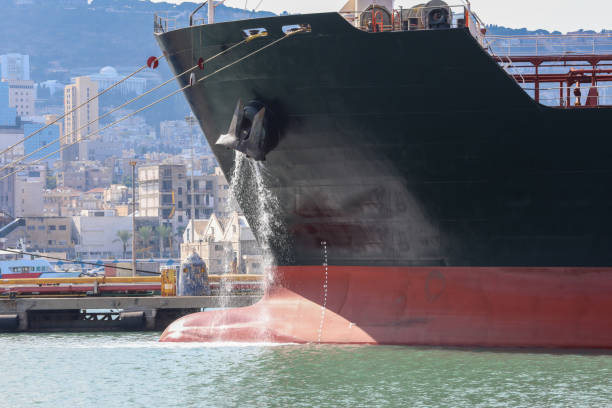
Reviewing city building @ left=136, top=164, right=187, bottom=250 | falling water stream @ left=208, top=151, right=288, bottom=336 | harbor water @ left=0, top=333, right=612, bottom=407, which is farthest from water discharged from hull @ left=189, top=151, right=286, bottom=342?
city building @ left=136, top=164, right=187, bottom=250

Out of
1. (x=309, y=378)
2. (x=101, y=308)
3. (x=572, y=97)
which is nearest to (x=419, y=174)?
(x=572, y=97)

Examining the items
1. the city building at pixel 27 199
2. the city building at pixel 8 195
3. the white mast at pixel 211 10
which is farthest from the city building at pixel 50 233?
the white mast at pixel 211 10

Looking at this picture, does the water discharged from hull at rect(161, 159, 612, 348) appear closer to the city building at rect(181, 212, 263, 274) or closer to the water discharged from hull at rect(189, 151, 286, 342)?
the water discharged from hull at rect(189, 151, 286, 342)

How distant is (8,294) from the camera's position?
2669cm

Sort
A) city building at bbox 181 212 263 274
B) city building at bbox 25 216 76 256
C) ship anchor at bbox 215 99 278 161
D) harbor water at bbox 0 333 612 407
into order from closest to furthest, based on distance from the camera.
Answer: harbor water at bbox 0 333 612 407 < ship anchor at bbox 215 99 278 161 < city building at bbox 181 212 263 274 < city building at bbox 25 216 76 256

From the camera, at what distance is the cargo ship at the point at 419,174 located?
17.0 m

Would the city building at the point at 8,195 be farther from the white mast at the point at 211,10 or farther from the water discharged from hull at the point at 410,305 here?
the water discharged from hull at the point at 410,305

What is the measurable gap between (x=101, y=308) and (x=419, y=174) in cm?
1038

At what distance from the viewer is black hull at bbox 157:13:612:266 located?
17.0 meters

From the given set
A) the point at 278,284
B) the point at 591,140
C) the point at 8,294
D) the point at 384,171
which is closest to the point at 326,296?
the point at 278,284

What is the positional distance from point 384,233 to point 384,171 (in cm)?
125

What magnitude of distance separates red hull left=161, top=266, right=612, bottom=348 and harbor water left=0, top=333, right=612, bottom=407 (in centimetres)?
31

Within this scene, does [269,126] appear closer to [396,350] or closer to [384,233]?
[384,233]

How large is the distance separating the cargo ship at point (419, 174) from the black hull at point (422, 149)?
0.03 m
